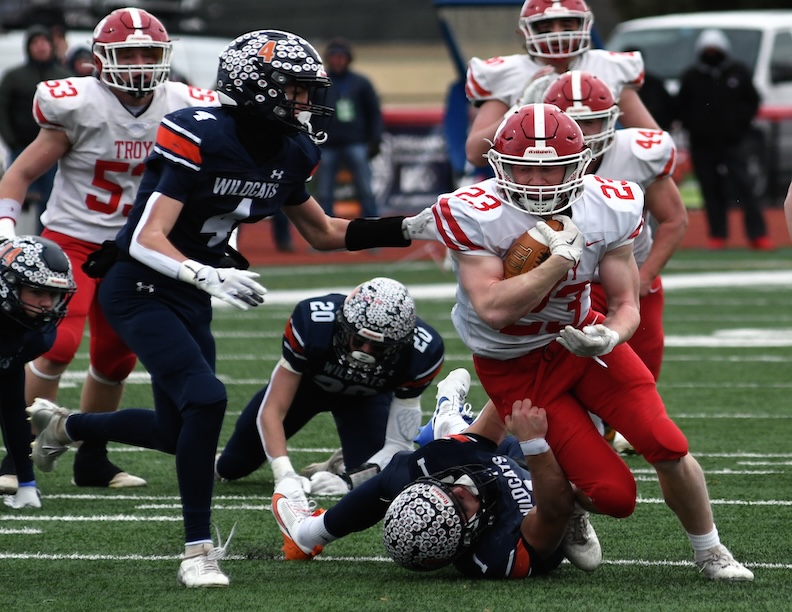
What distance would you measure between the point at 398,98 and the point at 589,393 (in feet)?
74.0

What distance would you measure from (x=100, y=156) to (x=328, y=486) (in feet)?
4.92

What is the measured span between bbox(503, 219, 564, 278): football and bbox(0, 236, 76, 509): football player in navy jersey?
161 cm

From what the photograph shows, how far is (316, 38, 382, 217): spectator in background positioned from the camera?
44.5ft

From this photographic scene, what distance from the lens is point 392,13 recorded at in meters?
28.6

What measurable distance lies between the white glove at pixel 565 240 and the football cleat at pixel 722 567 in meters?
0.89

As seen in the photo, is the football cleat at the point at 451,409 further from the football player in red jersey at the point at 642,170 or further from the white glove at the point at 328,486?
the football player in red jersey at the point at 642,170

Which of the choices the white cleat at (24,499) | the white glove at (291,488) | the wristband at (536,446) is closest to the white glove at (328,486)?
the white glove at (291,488)

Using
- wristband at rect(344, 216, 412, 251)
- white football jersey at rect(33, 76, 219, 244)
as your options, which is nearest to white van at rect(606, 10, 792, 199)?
white football jersey at rect(33, 76, 219, 244)

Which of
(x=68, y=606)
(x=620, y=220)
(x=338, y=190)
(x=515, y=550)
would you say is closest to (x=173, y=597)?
(x=68, y=606)

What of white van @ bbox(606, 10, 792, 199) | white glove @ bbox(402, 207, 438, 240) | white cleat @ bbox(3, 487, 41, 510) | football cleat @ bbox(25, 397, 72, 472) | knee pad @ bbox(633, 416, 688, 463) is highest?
white glove @ bbox(402, 207, 438, 240)

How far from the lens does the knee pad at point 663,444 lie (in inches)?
159

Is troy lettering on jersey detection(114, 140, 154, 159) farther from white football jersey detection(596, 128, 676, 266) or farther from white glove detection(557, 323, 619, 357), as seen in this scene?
white glove detection(557, 323, 619, 357)

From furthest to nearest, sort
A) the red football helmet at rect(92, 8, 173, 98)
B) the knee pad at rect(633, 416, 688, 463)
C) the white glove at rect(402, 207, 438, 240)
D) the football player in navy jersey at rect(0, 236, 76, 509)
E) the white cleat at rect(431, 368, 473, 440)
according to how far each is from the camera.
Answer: the red football helmet at rect(92, 8, 173, 98)
the white cleat at rect(431, 368, 473, 440)
the football player in navy jersey at rect(0, 236, 76, 509)
the white glove at rect(402, 207, 438, 240)
the knee pad at rect(633, 416, 688, 463)

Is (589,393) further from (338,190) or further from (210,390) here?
(338,190)
